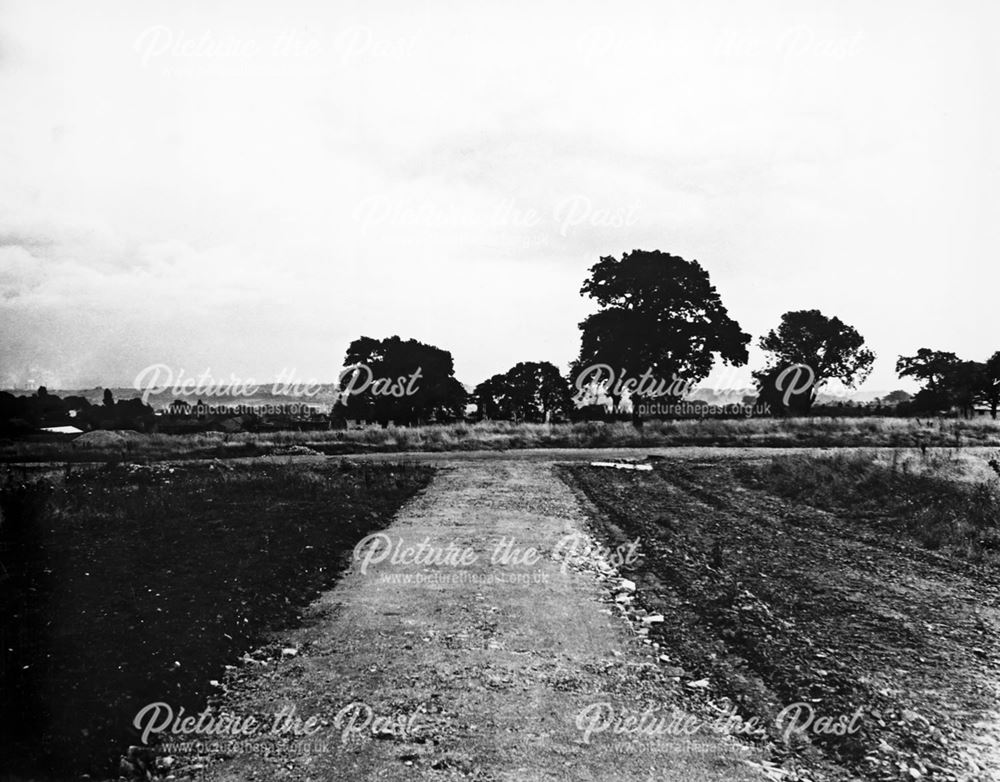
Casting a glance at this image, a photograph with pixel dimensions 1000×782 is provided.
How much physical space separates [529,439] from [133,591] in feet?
93.6

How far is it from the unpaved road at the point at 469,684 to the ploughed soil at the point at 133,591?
1.78ft

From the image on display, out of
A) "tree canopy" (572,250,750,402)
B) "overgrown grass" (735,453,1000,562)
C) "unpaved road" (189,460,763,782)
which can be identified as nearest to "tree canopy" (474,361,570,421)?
"tree canopy" (572,250,750,402)

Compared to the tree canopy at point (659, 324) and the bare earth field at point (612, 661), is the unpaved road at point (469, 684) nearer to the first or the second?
the bare earth field at point (612, 661)

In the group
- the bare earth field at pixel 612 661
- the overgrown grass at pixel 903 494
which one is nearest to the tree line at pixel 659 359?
the overgrown grass at pixel 903 494

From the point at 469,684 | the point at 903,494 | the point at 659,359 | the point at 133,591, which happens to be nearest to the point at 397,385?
the point at 659,359

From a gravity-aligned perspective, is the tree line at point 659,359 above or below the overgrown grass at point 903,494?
above

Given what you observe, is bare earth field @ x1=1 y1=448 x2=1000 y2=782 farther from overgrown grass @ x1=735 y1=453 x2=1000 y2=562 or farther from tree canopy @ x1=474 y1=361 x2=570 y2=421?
Result: tree canopy @ x1=474 y1=361 x2=570 y2=421

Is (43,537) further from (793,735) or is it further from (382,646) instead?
(793,735)

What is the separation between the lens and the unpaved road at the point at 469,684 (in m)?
4.45

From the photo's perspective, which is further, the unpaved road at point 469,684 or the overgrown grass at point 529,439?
the overgrown grass at point 529,439

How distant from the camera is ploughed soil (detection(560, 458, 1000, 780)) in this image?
15.9ft

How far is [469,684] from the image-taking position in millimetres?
5652

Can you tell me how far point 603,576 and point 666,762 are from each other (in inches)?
189

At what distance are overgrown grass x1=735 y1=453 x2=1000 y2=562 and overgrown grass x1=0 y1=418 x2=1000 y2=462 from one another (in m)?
12.8
